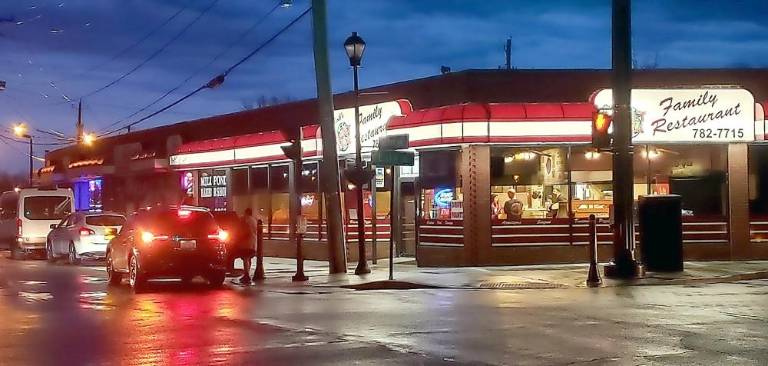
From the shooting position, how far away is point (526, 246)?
24391 mm

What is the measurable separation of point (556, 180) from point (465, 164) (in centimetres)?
245

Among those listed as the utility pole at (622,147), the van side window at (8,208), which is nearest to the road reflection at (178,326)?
the utility pole at (622,147)

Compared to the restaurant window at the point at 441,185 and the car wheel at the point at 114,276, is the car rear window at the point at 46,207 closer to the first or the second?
the car wheel at the point at 114,276

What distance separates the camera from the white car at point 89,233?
2795 cm

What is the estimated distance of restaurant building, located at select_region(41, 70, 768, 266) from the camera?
24.0 metres

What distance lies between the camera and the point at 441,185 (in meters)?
25.2

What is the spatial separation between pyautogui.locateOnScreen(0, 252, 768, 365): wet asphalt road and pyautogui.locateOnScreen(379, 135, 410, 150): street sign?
11.9 ft

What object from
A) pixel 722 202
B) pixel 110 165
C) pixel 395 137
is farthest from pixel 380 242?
pixel 110 165

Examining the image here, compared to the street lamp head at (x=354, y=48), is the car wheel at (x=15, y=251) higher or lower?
lower

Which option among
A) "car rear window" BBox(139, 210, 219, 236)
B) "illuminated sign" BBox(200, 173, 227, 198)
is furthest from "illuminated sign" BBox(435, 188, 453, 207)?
"illuminated sign" BBox(200, 173, 227, 198)

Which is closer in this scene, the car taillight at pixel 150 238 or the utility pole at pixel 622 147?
the car taillight at pixel 150 238

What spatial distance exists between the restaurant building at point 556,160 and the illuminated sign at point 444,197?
3cm

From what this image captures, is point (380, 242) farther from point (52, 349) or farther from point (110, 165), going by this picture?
point (110, 165)

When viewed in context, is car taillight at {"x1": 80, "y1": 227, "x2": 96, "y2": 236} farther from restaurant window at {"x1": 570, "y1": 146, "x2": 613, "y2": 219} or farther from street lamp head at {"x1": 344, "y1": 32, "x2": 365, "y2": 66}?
restaurant window at {"x1": 570, "y1": 146, "x2": 613, "y2": 219}
